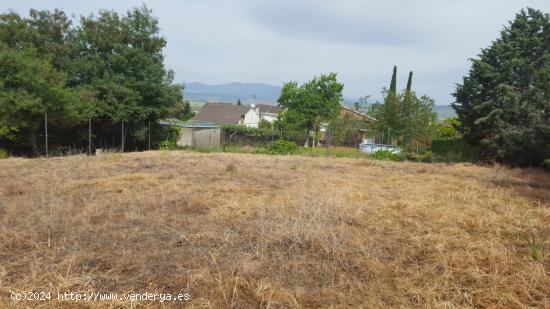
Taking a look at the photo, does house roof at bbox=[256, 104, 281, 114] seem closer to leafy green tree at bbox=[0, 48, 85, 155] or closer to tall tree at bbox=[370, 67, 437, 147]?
tall tree at bbox=[370, 67, 437, 147]

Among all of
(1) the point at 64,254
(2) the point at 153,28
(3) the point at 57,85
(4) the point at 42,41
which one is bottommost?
(1) the point at 64,254

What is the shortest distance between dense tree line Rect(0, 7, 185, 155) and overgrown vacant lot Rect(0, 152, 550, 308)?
7.98 m

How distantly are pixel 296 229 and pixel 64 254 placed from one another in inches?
87.2

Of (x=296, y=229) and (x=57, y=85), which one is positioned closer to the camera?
(x=296, y=229)

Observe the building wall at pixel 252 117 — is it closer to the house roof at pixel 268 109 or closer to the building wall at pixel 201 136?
the house roof at pixel 268 109

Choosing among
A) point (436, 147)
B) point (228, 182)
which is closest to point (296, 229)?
point (228, 182)

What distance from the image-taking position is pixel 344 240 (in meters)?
3.98

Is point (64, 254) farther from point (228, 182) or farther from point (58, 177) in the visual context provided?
point (58, 177)

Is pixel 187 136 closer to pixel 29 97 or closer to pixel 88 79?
pixel 88 79

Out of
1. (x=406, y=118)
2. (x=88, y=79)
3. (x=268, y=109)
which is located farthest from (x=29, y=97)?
(x=268, y=109)

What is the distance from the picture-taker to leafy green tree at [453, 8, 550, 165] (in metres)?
14.1

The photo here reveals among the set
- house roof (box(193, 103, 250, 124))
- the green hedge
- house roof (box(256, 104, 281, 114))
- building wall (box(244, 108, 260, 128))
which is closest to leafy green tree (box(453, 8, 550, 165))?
the green hedge

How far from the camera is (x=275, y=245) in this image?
3.87 m

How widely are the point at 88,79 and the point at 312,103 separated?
1707 centimetres
